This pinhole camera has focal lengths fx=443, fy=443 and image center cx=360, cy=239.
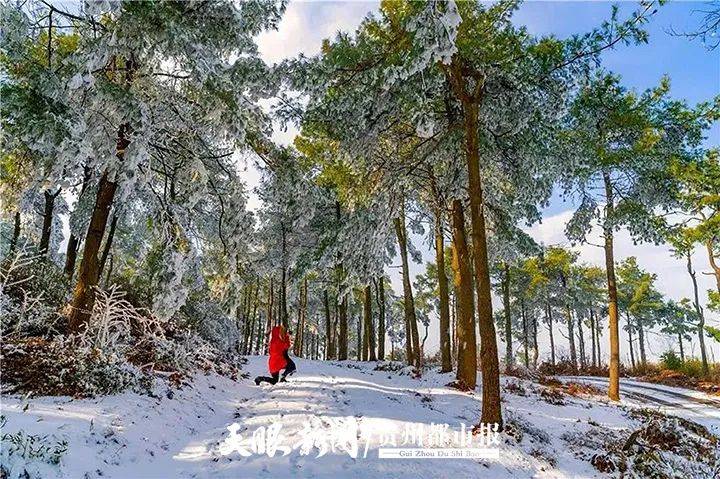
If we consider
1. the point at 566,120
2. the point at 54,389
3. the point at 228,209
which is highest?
the point at 566,120

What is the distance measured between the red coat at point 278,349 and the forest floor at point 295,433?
21.2 inches

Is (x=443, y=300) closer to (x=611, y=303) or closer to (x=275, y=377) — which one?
(x=611, y=303)

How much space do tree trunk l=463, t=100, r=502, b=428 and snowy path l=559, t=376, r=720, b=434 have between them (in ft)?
22.5

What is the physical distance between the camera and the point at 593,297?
36406mm

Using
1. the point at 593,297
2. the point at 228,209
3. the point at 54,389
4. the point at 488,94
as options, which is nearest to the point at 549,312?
the point at 593,297

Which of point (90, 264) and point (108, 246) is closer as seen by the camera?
point (90, 264)

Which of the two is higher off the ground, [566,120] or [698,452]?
[566,120]

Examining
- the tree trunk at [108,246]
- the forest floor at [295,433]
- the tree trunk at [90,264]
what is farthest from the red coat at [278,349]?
the tree trunk at [108,246]

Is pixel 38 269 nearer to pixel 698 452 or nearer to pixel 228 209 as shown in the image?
pixel 228 209

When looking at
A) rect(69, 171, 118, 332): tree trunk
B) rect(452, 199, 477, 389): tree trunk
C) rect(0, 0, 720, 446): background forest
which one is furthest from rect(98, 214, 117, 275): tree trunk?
rect(452, 199, 477, 389): tree trunk

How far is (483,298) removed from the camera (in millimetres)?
8445

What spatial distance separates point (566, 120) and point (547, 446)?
8842mm

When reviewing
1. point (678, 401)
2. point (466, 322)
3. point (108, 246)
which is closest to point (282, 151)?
point (466, 322)

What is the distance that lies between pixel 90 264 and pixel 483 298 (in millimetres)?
8042
